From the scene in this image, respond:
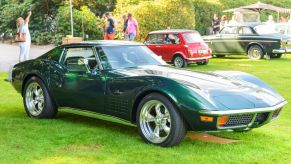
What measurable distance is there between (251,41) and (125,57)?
46.6 ft

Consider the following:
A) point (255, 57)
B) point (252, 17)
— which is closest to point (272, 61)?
point (255, 57)

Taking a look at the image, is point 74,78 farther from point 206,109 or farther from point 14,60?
point 14,60

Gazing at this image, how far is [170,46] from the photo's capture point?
58.6ft

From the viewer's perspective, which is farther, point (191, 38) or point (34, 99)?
point (191, 38)

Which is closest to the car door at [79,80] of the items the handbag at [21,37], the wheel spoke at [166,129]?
the wheel spoke at [166,129]

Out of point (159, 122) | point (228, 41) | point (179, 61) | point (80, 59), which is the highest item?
point (80, 59)

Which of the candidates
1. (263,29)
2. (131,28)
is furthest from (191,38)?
(263,29)

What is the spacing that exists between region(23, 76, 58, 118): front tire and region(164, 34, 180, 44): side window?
395 inches

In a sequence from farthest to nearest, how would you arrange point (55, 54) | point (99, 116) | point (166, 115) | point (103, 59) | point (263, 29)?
1. point (263, 29)
2. point (55, 54)
3. point (103, 59)
4. point (99, 116)
5. point (166, 115)

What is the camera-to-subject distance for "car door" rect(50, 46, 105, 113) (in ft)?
23.0

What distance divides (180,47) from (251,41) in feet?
14.3

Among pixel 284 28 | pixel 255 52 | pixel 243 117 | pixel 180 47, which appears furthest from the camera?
pixel 284 28

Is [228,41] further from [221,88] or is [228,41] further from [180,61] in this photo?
[221,88]

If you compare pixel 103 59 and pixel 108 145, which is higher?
pixel 103 59
